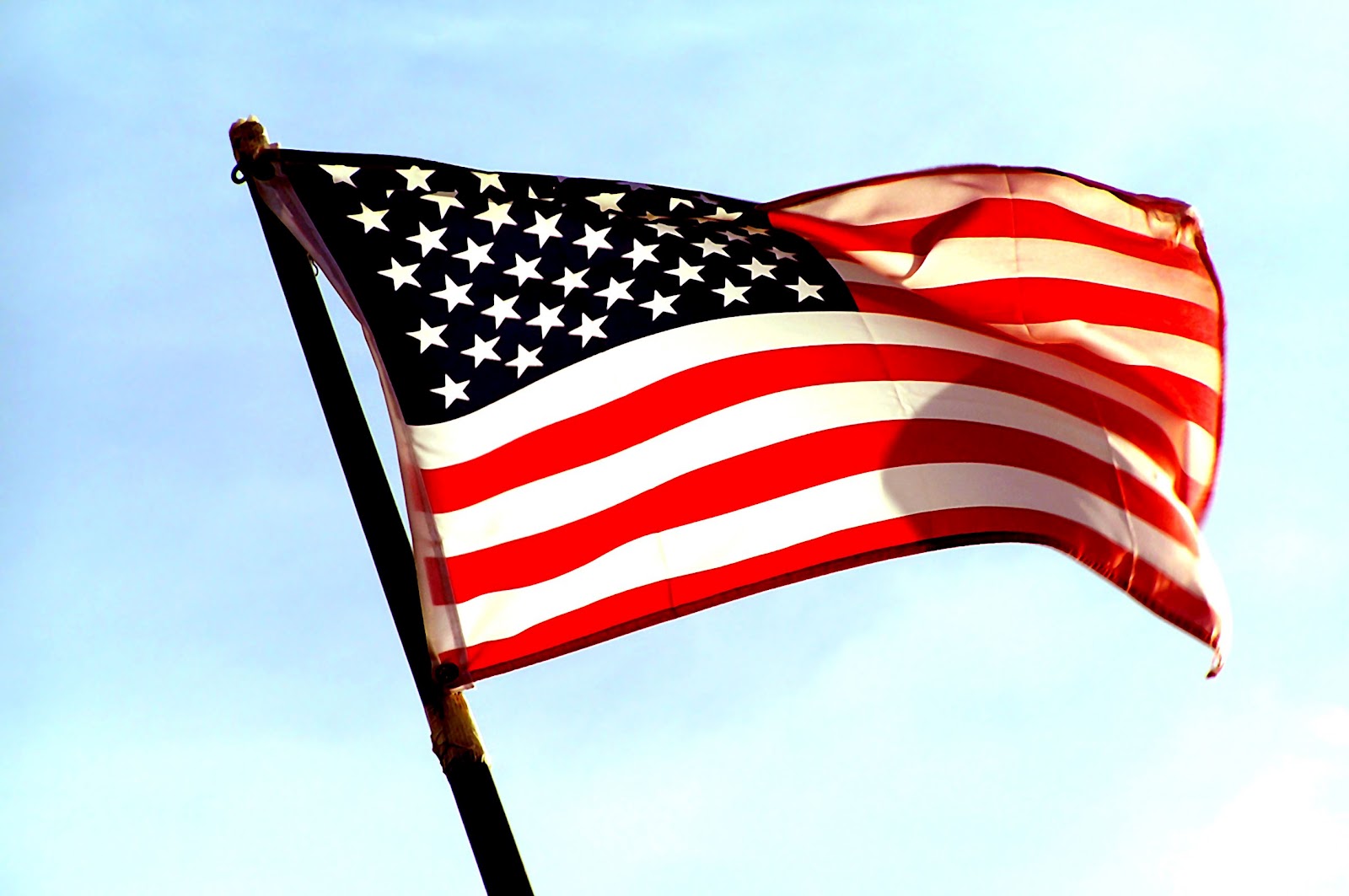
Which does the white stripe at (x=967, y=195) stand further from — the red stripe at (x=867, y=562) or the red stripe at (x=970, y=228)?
the red stripe at (x=867, y=562)

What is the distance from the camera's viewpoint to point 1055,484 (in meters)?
9.38

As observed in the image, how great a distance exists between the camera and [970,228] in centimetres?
986

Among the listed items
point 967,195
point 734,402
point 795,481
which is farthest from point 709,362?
point 967,195

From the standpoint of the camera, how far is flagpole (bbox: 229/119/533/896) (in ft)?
22.7

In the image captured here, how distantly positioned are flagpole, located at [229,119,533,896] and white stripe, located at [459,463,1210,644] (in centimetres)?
68

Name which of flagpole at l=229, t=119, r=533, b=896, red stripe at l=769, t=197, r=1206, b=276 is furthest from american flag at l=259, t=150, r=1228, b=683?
flagpole at l=229, t=119, r=533, b=896

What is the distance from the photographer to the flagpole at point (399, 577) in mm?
6918

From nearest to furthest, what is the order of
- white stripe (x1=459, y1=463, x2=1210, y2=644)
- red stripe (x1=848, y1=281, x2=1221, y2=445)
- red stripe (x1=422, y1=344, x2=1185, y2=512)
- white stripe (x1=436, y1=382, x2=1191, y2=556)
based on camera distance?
1. white stripe (x1=459, y1=463, x2=1210, y2=644)
2. white stripe (x1=436, y1=382, x2=1191, y2=556)
3. red stripe (x1=422, y1=344, x2=1185, y2=512)
4. red stripe (x1=848, y1=281, x2=1221, y2=445)

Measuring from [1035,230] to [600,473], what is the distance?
331cm

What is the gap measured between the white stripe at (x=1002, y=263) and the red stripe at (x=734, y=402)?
0.52 metres

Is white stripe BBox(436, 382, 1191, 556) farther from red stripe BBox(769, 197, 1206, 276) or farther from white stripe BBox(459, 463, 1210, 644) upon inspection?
red stripe BBox(769, 197, 1206, 276)

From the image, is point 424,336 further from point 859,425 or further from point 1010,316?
point 1010,316

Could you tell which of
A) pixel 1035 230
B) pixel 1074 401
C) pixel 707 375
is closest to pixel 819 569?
pixel 707 375

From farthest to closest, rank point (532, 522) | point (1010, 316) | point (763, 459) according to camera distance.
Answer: point (1010, 316) < point (763, 459) < point (532, 522)
